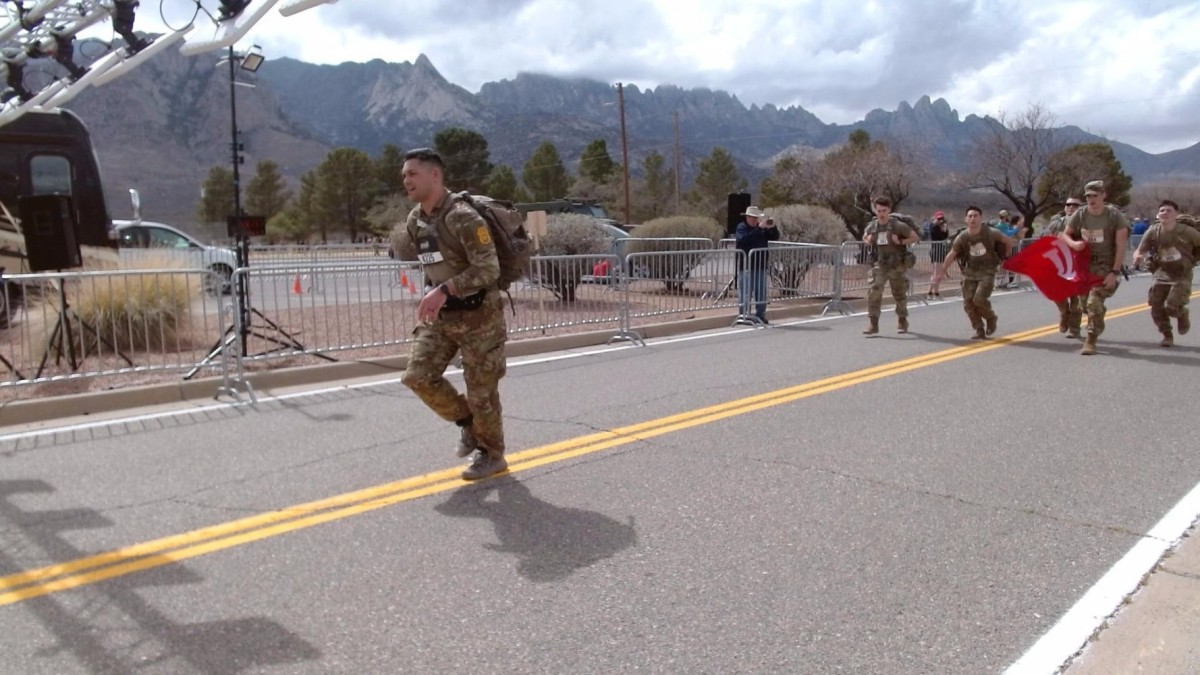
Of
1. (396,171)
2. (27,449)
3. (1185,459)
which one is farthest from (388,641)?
(396,171)

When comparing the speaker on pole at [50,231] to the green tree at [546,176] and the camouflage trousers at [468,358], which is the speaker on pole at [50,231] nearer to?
the camouflage trousers at [468,358]

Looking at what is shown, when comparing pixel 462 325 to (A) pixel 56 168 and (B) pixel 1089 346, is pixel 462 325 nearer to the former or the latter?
(B) pixel 1089 346

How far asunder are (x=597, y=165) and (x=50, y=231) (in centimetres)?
6038

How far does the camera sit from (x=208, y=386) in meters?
8.01

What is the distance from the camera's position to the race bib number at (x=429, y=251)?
189 inches

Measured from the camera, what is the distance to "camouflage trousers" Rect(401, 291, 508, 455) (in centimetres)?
490

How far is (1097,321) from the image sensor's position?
9688mm

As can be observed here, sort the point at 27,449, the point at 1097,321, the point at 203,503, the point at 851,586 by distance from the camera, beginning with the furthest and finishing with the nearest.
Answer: the point at 1097,321, the point at 27,449, the point at 203,503, the point at 851,586

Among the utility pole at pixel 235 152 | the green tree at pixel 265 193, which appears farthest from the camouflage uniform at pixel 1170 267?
the green tree at pixel 265 193

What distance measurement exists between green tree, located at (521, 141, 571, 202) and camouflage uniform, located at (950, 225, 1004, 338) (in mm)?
57178

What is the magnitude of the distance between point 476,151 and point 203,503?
64877 mm

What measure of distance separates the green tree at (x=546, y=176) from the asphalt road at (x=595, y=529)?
61.2 metres

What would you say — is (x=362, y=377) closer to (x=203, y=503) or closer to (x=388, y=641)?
(x=203, y=503)

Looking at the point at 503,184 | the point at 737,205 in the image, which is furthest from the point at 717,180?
the point at 737,205
